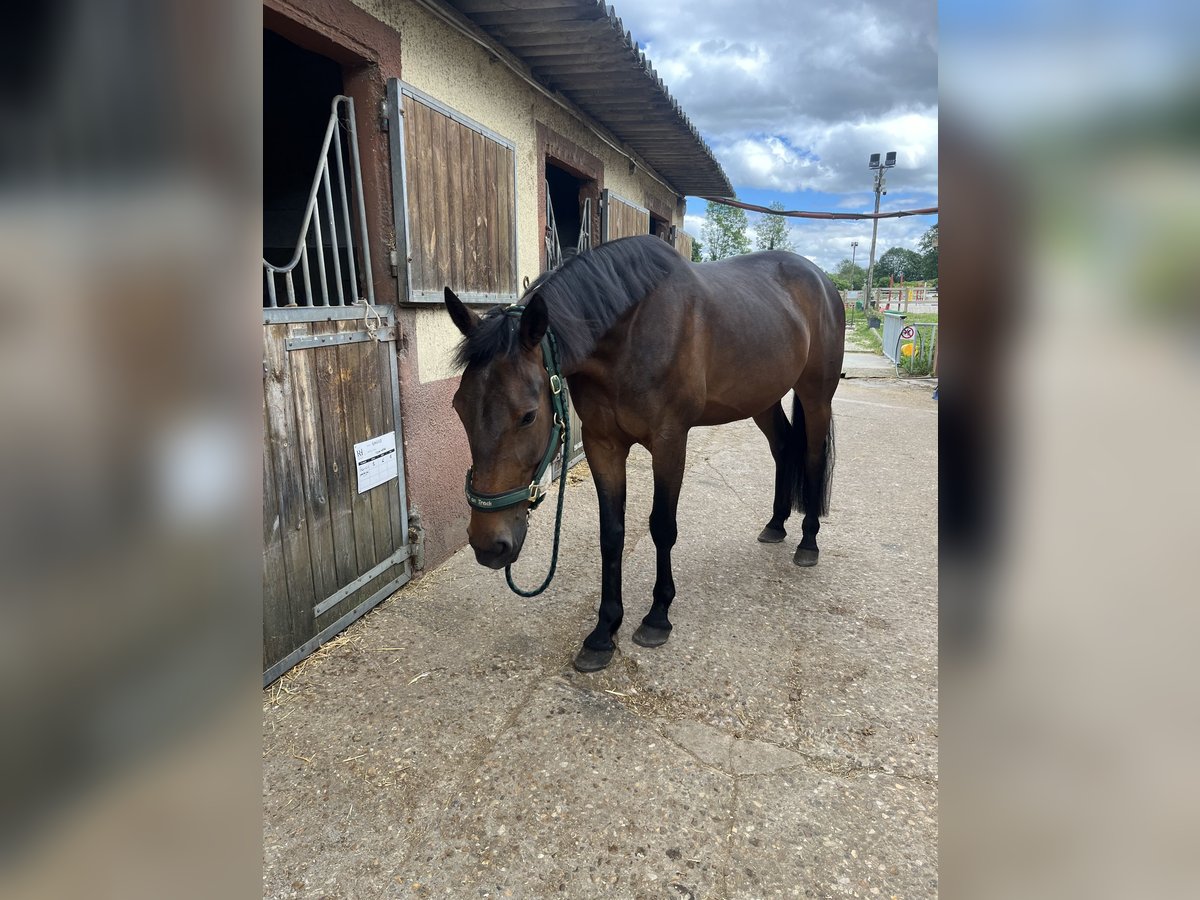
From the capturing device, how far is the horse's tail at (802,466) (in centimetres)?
352

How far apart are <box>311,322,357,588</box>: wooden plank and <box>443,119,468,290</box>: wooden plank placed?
0.85 metres

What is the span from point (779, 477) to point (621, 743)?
211cm

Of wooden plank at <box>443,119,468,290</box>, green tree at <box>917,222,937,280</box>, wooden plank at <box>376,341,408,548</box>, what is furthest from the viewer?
wooden plank at <box>443,119,468,290</box>

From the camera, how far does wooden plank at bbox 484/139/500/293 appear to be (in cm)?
354

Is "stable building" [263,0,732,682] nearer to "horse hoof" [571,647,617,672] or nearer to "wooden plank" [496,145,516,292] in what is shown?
"wooden plank" [496,145,516,292]

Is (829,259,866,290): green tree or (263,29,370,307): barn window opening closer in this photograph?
(263,29,370,307): barn window opening

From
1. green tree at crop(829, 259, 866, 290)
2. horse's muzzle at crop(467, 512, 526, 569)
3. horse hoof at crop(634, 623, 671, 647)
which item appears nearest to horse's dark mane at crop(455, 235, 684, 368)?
horse's muzzle at crop(467, 512, 526, 569)

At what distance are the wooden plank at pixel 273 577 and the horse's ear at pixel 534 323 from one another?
1006mm

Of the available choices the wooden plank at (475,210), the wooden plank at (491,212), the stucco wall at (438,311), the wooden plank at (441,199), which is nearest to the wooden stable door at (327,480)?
the stucco wall at (438,311)

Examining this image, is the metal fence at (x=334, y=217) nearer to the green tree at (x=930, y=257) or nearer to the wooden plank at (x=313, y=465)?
the wooden plank at (x=313, y=465)
